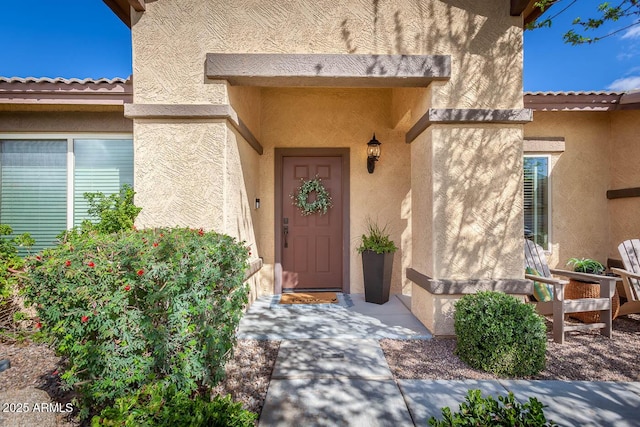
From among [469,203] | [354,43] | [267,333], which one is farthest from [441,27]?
[267,333]

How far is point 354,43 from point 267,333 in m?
3.44

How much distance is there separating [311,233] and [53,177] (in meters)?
3.92

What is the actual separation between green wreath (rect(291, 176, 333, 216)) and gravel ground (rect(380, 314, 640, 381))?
260cm

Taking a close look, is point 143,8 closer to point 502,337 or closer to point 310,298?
point 310,298

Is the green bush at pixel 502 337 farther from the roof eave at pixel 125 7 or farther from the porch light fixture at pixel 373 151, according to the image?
the roof eave at pixel 125 7

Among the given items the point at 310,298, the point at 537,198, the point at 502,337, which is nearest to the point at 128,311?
the point at 502,337

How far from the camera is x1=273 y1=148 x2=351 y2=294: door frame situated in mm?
5410

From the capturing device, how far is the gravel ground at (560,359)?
2803mm

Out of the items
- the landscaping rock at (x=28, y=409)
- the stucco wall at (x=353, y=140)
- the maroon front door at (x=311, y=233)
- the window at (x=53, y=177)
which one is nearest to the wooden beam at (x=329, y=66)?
the stucco wall at (x=353, y=140)

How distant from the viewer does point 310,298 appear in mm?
5062

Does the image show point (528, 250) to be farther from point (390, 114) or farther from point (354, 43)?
point (354, 43)

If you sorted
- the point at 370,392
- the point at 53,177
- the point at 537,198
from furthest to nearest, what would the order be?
the point at 537,198 < the point at 53,177 < the point at 370,392

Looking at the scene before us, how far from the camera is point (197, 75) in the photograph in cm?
361

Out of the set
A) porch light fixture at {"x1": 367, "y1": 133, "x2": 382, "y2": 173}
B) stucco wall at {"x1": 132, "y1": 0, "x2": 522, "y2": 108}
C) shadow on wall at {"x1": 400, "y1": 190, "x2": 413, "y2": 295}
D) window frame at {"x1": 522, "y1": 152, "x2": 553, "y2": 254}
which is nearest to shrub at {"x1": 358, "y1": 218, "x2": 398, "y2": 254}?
shadow on wall at {"x1": 400, "y1": 190, "x2": 413, "y2": 295}
